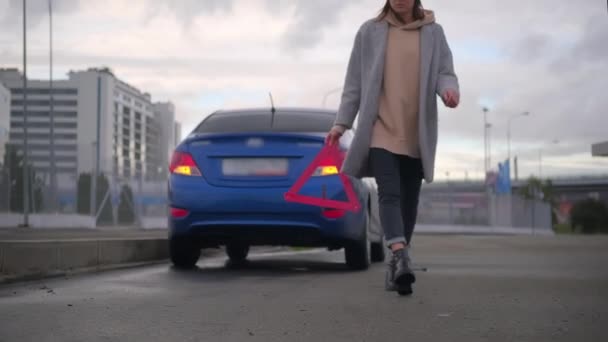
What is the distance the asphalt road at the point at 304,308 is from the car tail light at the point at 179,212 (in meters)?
0.53

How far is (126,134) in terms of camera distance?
111938mm

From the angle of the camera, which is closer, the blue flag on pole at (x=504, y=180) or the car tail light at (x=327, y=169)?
the car tail light at (x=327, y=169)

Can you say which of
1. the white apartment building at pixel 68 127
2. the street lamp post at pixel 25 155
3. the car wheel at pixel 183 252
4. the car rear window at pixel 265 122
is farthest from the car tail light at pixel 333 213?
the white apartment building at pixel 68 127

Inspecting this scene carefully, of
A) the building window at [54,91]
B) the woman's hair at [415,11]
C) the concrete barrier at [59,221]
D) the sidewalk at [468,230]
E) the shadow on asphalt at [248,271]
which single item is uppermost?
the building window at [54,91]

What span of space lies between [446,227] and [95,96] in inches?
987

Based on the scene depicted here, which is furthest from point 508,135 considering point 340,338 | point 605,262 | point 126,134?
point 340,338

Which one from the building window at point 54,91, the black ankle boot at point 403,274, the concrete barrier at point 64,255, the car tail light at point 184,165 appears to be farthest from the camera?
the building window at point 54,91

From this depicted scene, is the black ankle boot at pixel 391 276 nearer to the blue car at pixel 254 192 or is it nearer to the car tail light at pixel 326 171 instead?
the blue car at pixel 254 192

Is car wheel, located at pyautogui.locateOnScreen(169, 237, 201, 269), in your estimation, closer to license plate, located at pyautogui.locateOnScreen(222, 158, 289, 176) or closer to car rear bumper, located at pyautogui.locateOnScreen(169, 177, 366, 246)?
car rear bumper, located at pyautogui.locateOnScreen(169, 177, 366, 246)

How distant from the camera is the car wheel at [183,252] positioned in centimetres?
813

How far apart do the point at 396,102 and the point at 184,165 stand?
2.65 m

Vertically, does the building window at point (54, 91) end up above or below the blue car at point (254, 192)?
above

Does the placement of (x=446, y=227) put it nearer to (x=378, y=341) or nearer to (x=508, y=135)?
(x=378, y=341)

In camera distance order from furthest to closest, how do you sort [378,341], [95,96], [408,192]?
[95,96] < [408,192] < [378,341]
